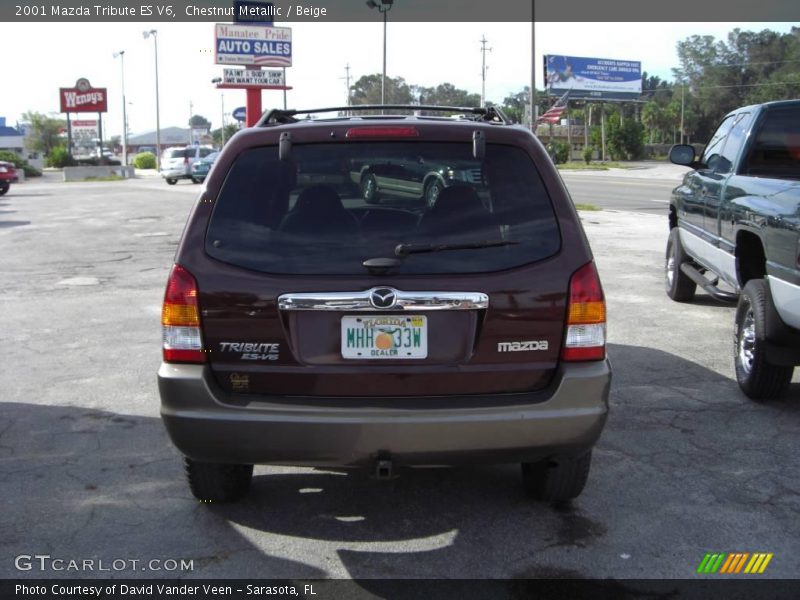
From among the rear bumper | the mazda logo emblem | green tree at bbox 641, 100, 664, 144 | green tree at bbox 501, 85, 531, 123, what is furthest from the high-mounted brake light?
green tree at bbox 641, 100, 664, 144

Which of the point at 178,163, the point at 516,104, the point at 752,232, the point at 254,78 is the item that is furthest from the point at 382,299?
the point at 516,104

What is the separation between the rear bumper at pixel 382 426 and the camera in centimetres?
360

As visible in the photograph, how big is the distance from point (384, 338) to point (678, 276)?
649 centimetres

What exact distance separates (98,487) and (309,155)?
205cm

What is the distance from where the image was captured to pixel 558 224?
378cm

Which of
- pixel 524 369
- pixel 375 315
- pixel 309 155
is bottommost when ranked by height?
pixel 524 369

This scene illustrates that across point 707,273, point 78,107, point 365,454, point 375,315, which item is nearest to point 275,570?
point 365,454

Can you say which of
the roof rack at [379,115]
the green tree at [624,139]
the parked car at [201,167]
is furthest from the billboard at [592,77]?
the roof rack at [379,115]

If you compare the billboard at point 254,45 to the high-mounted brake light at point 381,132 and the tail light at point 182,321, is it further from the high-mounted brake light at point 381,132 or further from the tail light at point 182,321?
the tail light at point 182,321

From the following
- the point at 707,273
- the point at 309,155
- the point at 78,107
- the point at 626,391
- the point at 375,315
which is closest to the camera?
the point at 375,315

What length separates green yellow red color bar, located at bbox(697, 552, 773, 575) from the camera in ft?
12.1

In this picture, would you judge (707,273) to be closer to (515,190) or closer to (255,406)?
(515,190)

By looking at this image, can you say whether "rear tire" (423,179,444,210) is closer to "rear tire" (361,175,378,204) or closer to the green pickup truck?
"rear tire" (361,175,378,204)

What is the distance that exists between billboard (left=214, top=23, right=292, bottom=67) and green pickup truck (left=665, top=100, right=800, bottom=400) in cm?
4196
